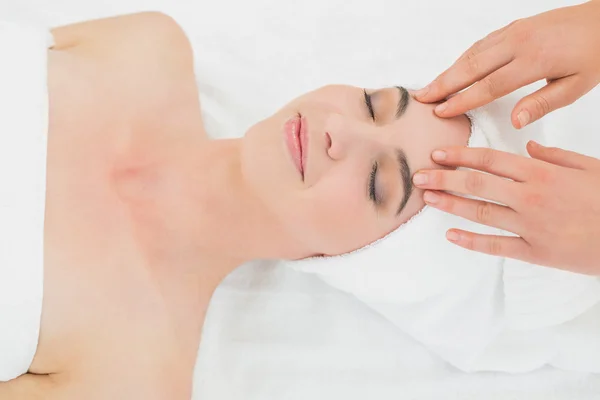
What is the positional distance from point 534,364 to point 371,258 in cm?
60

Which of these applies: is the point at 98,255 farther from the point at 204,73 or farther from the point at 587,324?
the point at 587,324

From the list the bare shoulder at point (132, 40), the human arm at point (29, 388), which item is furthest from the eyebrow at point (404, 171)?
the human arm at point (29, 388)

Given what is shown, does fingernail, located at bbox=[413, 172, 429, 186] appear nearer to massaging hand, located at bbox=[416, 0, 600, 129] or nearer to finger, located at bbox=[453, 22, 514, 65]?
massaging hand, located at bbox=[416, 0, 600, 129]

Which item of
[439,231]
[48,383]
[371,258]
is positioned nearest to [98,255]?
[48,383]

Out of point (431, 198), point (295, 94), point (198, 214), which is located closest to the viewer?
point (431, 198)

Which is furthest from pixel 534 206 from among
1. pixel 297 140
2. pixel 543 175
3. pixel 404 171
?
pixel 297 140

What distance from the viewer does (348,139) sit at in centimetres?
129

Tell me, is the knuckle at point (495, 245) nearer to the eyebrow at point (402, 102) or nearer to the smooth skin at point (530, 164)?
the smooth skin at point (530, 164)

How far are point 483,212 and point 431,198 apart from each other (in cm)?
11

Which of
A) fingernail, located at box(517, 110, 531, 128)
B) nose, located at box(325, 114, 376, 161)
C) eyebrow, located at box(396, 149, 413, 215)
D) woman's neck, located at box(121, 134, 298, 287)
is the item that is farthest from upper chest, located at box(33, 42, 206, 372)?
fingernail, located at box(517, 110, 531, 128)

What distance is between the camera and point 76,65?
1505 millimetres

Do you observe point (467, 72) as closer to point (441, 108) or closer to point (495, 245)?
point (441, 108)

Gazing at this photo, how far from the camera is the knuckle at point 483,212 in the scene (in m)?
1.18

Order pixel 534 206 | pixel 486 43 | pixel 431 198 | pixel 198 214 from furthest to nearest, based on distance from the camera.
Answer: pixel 198 214, pixel 486 43, pixel 431 198, pixel 534 206
